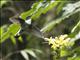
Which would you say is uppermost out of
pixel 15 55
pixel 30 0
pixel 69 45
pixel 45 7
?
pixel 30 0

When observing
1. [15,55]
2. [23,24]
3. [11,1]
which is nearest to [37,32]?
[23,24]

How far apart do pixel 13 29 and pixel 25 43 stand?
1.22 m

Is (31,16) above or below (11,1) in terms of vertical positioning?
below

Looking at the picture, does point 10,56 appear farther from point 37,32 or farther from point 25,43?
point 37,32

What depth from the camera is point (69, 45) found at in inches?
28.8

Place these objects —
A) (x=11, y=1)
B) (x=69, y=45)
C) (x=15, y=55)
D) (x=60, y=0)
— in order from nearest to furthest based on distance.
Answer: (x=69, y=45), (x=60, y=0), (x=15, y=55), (x=11, y=1)

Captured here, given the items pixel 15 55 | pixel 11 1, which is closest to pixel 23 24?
pixel 15 55

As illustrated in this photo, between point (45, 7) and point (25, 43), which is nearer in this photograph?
point (45, 7)

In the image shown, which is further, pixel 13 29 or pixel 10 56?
pixel 10 56

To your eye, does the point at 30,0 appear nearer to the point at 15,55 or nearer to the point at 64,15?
the point at 15,55

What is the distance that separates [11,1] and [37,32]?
4.18 feet

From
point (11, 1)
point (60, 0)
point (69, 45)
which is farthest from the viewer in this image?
point (11, 1)

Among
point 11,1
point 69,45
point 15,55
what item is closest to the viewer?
point 69,45

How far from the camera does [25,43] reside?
6.50ft
